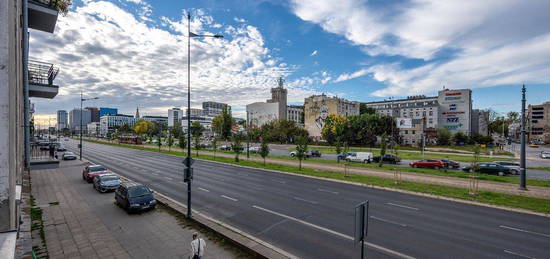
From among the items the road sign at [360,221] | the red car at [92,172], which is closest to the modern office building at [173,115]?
the red car at [92,172]

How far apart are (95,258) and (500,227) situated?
16647mm

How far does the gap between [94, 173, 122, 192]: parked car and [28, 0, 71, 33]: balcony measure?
10.2 m

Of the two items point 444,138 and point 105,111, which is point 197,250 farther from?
point 105,111

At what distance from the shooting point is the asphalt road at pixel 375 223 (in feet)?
29.5

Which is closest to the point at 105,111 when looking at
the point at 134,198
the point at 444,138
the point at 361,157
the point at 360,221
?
the point at 361,157

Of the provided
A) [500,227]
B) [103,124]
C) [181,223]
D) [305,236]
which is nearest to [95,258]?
[181,223]

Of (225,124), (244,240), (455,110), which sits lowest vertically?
(244,240)

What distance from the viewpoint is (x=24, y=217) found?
37.9 feet

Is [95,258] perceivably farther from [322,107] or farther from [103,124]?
[103,124]

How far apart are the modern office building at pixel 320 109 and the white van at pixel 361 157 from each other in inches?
2150

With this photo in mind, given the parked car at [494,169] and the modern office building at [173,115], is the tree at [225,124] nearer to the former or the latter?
the parked car at [494,169]

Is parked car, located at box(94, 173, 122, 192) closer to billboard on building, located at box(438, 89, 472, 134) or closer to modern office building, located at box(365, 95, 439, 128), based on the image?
modern office building, located at box(365, 95, 439, 128)

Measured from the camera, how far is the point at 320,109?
98375 mm

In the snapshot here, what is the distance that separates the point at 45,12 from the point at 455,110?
11350cm
